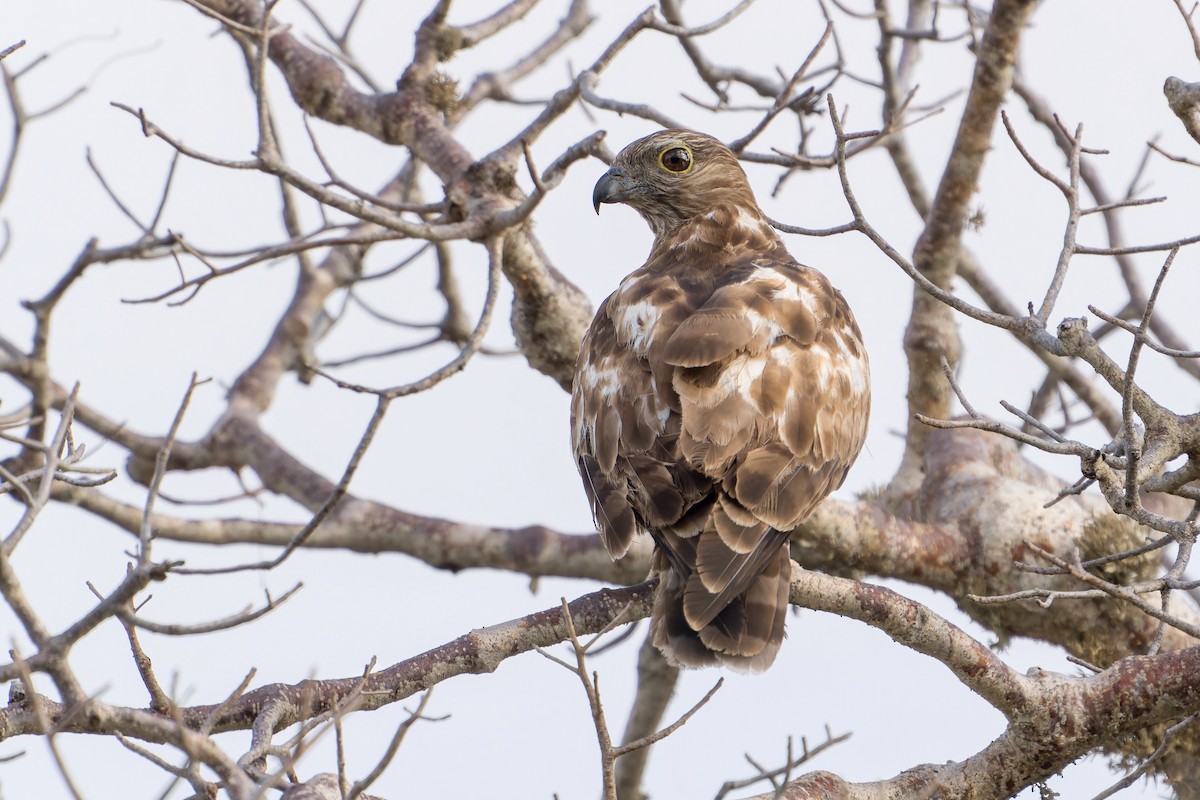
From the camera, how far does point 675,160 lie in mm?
6367

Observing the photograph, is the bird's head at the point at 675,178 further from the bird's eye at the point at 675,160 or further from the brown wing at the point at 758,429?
the brown wing at the point at 758,429

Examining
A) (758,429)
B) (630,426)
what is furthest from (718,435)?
(630,426)

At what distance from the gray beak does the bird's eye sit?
7.6 inches

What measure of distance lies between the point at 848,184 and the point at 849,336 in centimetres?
149

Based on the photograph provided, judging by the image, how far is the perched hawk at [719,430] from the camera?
4.19 m

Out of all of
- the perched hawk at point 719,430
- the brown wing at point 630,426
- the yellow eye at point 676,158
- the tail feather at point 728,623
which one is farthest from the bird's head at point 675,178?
the tail feather at point 728,623

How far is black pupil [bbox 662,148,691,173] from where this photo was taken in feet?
20.9

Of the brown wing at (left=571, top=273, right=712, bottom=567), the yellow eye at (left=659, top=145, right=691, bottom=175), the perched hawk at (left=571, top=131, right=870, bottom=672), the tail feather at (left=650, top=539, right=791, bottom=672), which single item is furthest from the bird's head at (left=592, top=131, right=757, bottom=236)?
the tail feather at (left=650, top=539, right=791, bottom=672)

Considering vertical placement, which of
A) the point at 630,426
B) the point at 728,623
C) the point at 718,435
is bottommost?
the point at 728,623

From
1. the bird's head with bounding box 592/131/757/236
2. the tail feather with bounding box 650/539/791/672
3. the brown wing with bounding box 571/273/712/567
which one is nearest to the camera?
the tail feather with bounding box 650/539/791/672

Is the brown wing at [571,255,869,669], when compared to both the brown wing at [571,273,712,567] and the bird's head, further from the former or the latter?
the bird's head

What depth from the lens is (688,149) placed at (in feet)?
21.0

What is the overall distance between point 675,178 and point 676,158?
103mm

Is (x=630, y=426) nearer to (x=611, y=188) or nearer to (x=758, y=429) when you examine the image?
(x=758, y=429)
